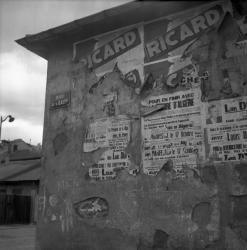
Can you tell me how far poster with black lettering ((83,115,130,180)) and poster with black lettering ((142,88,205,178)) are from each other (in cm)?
43

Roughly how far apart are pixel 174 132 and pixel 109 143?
138cm

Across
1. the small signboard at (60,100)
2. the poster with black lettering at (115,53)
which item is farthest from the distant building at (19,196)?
the poster with black lettering at (115,53)

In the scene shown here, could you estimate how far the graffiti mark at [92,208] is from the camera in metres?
6.71

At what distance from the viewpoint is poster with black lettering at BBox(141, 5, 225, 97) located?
630cm

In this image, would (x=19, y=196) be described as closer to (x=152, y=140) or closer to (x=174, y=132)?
(x=152, y=140)

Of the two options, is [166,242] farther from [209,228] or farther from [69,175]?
[69,175]

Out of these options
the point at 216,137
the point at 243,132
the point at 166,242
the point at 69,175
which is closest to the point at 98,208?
the point at 69,175

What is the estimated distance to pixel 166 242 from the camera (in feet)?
19.5

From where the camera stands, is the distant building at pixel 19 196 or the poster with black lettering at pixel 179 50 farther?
the distant building at pixel 19 196

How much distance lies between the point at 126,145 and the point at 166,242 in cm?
189

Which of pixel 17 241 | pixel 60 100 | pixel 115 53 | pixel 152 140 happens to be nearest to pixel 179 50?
pixel 115 53

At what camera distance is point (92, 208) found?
6.83 metres

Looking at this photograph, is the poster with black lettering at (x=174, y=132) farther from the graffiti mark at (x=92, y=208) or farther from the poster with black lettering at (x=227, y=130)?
the graffiti mark at (x=92, y=208)

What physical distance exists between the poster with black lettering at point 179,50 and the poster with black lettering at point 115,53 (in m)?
0.20
